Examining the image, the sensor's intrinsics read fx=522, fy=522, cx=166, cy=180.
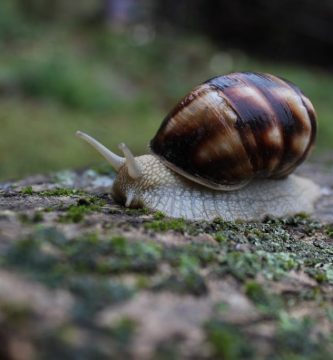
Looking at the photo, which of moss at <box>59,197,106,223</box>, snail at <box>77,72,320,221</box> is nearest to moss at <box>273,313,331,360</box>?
moss at <box>59,197,106,223</box>

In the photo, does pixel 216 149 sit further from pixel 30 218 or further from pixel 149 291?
pixel 149 291

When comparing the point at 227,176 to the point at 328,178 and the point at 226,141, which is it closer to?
the point at 226,141

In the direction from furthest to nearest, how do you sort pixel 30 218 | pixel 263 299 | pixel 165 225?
pixel 165 225, pixel 30 218, pixel 263 299

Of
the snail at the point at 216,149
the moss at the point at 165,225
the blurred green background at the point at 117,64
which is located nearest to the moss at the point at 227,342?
the moss at the point at 165,225

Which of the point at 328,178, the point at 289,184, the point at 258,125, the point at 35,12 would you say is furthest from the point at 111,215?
the point at 35,12

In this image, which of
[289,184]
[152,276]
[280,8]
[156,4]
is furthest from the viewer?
[156,4]

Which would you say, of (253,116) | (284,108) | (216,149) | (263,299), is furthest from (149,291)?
(284,108)

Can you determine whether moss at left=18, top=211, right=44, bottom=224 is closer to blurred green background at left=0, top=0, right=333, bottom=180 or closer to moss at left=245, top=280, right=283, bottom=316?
moss at left=245, top=280, right=283, bottom=316
